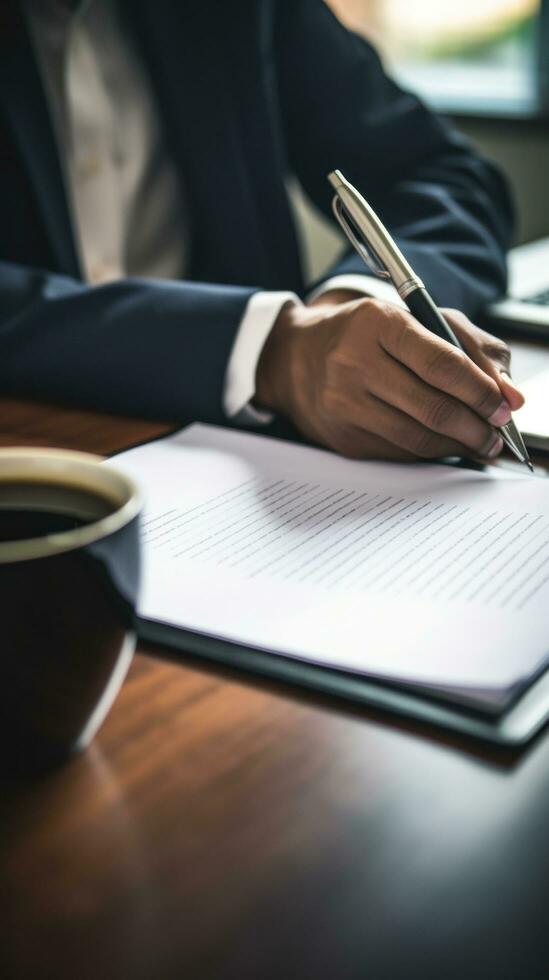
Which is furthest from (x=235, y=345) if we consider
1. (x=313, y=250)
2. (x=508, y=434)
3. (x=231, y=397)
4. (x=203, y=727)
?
(x=313, y=250)

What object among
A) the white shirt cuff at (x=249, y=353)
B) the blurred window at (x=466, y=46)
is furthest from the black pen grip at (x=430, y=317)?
the blurred window at (x=466, y=46)

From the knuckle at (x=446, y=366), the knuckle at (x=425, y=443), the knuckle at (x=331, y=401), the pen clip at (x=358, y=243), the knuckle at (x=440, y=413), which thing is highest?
the pen clip at (x=358, y=243)

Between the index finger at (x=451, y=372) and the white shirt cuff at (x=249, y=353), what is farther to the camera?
the white shirt cuff at (x=249, y=353)

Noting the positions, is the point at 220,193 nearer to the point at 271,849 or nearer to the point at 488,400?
the point at 488,400

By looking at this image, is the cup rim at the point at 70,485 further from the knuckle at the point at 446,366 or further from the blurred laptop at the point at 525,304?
the blurred laptop at the point at 525,304

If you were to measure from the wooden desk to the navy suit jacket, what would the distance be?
39 cm

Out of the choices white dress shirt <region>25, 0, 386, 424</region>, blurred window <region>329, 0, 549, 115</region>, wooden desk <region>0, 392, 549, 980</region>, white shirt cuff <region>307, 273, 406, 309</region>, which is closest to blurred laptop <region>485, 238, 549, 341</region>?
white shirt cuff <region>307, 273, 406, 309</region>

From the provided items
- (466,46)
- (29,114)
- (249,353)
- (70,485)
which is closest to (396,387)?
(249,353)

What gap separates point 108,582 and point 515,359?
0.58 meters

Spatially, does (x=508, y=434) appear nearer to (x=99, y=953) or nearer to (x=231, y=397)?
(x=231, y=397)

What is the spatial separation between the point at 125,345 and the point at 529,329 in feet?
1.24

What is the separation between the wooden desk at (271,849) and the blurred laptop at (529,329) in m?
0.34

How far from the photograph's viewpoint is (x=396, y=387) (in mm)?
623

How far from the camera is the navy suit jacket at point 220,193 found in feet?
2.50
